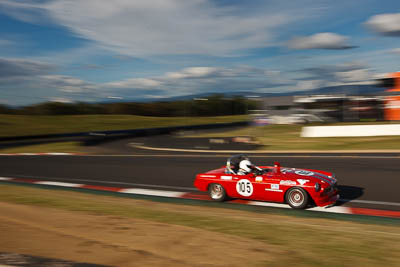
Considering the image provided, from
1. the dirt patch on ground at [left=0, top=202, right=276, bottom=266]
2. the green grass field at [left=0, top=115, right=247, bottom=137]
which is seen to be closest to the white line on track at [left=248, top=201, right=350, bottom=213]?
the dirt patch on ground at [left=0, top=202, right=276, bottom=266]

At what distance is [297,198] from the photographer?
7293mm

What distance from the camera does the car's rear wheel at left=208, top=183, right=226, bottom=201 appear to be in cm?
828

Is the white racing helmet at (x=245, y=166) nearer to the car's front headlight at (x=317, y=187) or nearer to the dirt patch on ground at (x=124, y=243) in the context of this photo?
the car's front headlight at (x=317, y=187)

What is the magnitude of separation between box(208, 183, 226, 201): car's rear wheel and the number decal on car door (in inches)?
15.7

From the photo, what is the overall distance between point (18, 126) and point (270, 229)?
48.0 metres

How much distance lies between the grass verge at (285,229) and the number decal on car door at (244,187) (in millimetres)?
827

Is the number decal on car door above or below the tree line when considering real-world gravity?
below

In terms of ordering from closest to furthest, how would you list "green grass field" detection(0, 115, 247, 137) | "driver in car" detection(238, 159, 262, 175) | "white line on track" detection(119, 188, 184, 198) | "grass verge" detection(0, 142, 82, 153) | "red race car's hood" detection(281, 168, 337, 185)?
1. "red race car's hood" detection(281, 168, 337, 185)
2. "driver in car" detection(238, 159, 262, 175)
3. "white line on track" detection(119, 188, 184, 198)
4. "grass verge" detection(0, 142, 82, 153)
5. "green grass field" detection(0, 115, 247, 137)

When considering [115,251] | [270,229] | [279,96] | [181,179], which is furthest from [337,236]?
[279,96]

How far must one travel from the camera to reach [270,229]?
5.34m

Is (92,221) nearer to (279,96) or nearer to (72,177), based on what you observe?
(72,177)

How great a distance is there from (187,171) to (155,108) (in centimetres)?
7107

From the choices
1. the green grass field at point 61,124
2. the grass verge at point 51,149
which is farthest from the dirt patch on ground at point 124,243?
the green grass field at point 61,124

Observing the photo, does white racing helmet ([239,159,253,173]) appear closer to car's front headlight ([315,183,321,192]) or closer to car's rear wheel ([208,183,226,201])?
car's rear wheel ([208,183,226,201])
